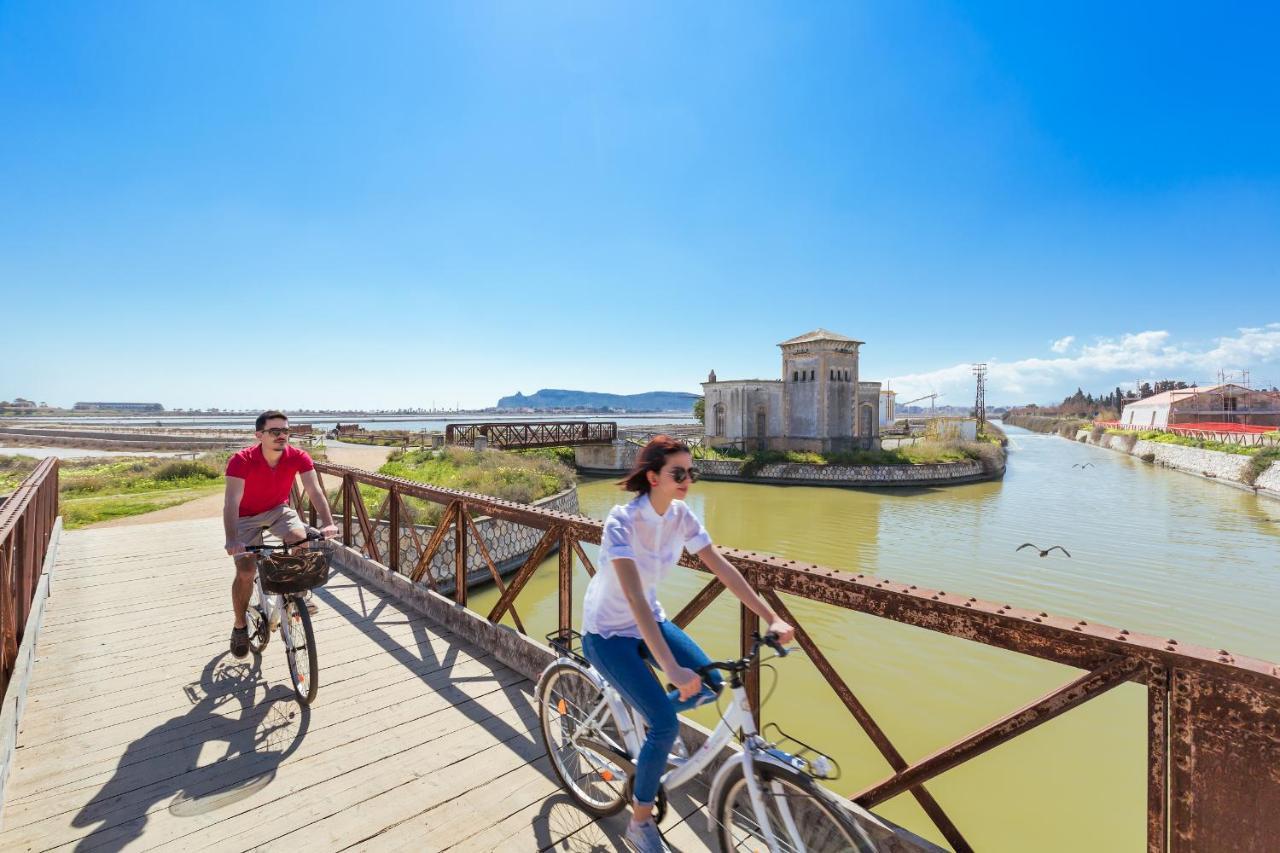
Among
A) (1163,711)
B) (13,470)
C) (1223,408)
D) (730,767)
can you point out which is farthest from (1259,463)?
(13,470)

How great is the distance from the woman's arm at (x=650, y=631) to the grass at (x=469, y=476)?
1001 cm

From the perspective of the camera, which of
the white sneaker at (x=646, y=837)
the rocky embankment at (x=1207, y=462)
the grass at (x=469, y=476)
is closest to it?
the white sneaker at (x=646, y=837)

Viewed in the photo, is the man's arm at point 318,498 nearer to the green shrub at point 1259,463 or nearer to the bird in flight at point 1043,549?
the bird in flight at point 1043,549

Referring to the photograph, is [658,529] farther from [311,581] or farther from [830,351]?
[830,351]

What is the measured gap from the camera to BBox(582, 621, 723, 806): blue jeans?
210 centimetres

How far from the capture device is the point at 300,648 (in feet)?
12.3

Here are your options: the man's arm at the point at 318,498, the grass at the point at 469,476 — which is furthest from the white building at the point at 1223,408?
the man's arm at the point at 318,498

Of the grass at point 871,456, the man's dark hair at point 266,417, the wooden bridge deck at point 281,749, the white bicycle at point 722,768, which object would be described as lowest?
the grass at point 871,456

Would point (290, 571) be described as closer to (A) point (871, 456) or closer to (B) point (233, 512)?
(B) point (233, 512)

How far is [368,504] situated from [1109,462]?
166 ft

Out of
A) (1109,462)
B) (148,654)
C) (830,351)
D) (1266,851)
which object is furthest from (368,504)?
(1109,462)

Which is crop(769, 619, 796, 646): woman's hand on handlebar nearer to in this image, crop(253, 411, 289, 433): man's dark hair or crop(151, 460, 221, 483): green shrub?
crop(253, 411, 289, 433): man's dark hair

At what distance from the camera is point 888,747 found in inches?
88.8

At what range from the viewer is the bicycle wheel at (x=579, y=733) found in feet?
8.38
